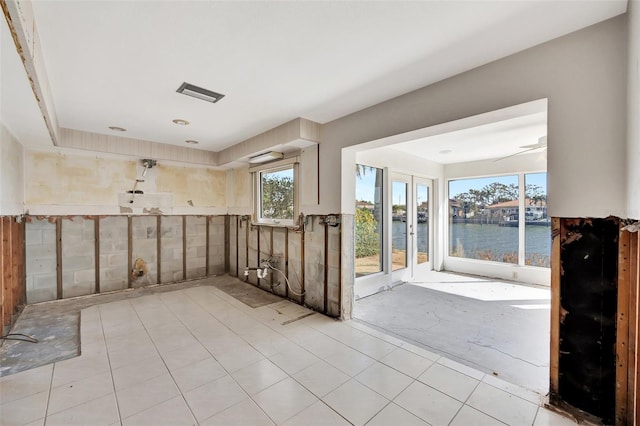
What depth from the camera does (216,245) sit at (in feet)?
18.6

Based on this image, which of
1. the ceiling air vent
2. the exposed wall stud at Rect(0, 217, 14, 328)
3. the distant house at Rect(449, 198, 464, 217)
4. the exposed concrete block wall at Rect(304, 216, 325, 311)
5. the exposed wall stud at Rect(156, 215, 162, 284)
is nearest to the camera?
the ceiling air vent

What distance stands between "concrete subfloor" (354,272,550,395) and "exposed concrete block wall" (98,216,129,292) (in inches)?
Answer: 156

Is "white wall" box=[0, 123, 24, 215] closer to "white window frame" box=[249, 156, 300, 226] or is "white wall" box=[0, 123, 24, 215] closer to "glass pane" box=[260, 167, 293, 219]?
"white window frame" box=[249, 156, 300, 226]

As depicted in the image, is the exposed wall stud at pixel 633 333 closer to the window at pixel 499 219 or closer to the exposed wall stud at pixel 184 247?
the window at pixel 499 219

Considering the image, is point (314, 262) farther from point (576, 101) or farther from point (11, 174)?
point (11, 174)

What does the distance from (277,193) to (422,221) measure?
3.25 meters

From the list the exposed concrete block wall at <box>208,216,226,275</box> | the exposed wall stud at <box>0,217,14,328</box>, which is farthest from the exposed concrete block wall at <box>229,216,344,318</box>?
the exposed wall stud at <box>0,217,14,328</box>

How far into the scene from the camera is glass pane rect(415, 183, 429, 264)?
5.70 m

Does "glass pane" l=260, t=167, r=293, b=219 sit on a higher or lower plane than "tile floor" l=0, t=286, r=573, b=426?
higher

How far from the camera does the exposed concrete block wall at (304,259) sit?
3.39 meters

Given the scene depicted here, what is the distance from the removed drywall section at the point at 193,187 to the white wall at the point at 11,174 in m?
1.67

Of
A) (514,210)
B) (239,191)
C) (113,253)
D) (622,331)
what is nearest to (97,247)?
(113,253)

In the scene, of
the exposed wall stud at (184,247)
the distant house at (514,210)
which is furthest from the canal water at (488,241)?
the exposed wall stud at (184,247)

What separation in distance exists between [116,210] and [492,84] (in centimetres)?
538
